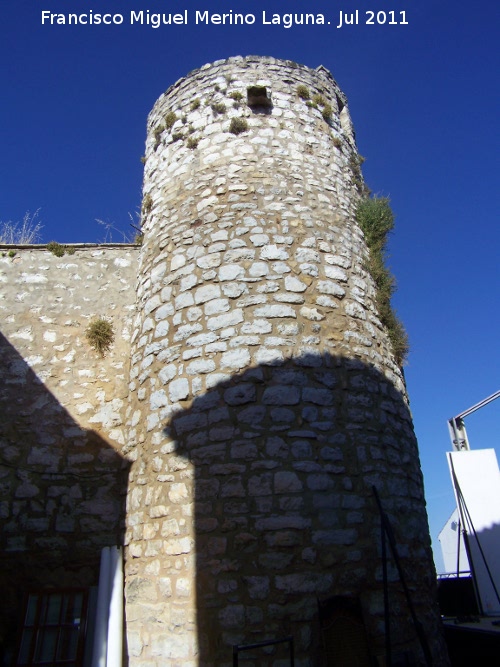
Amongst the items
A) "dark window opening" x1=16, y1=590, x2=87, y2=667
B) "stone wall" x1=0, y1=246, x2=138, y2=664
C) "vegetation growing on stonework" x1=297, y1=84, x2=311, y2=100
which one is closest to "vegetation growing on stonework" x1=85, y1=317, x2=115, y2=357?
"stone wall" x1=0, y1=246, x2=138, y2=664

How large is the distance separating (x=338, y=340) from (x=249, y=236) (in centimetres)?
146

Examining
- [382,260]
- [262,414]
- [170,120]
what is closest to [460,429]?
[382,260]

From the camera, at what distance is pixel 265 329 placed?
471 cm

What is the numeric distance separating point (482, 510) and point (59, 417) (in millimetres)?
5890

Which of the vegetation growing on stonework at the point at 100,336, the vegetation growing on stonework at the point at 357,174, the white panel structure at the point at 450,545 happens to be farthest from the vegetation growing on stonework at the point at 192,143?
the white panel structure at the point at 450,545

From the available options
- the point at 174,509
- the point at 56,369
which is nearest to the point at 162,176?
the point at 56,369

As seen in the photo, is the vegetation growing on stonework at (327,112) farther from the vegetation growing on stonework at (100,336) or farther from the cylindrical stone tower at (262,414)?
the vegetation growing on stonework at (100,336)

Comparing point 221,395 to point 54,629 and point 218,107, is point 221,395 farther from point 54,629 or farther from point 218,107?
point 218,107

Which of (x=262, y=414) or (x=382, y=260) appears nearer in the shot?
(x=262, y=414)

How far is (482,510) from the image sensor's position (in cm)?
707

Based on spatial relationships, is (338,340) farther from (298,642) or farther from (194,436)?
(298,642)

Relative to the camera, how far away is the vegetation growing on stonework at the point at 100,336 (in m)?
6.00

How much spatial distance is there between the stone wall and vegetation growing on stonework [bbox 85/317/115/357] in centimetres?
8

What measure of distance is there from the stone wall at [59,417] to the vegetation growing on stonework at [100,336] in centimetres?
8
